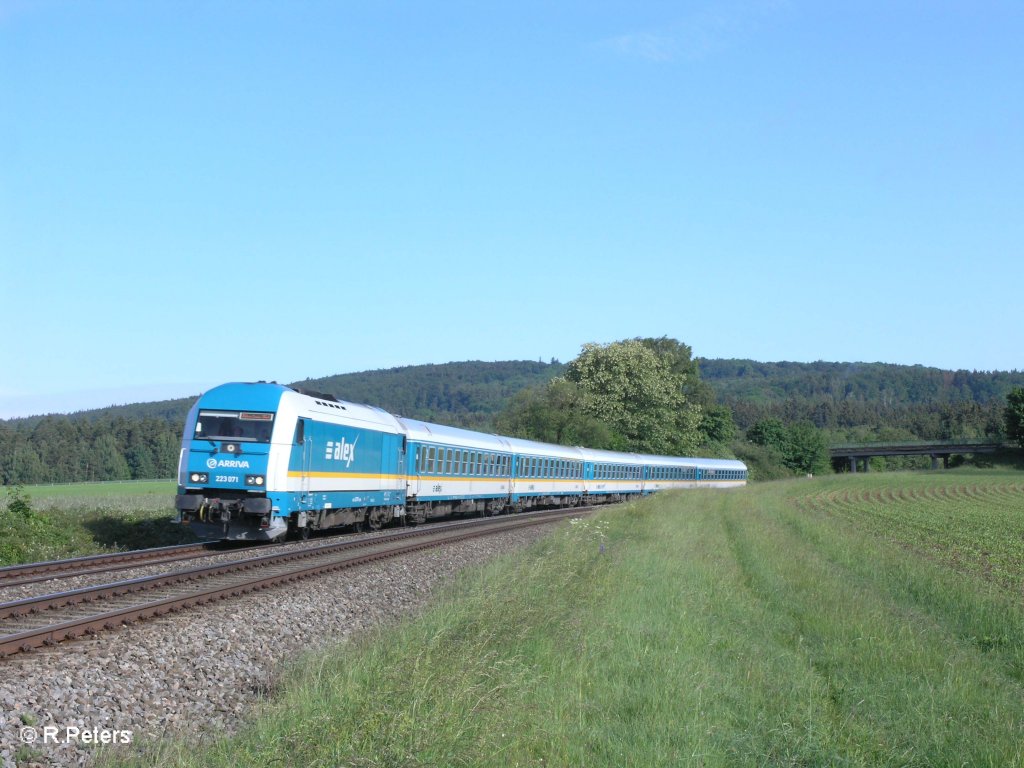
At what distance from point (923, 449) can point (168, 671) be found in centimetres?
13742

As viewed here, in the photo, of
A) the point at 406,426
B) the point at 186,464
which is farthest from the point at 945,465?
the point at 186,464

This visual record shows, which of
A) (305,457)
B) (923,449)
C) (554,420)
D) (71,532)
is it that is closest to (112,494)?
(554,420)

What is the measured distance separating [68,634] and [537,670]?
16.1ft

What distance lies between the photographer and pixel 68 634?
973 centimetres

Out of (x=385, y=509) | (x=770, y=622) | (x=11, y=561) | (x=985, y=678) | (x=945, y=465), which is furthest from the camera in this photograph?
(x=945, y=465)

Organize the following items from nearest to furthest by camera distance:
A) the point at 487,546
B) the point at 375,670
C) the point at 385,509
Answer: the point at 375,670 < the point at 487,546 < the point at 385,509

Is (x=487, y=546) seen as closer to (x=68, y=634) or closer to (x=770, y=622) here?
(x=770, y=622)

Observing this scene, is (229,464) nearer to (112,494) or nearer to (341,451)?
(341,451)

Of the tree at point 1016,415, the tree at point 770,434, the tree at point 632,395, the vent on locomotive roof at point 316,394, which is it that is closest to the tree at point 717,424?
the tree at point 632,395

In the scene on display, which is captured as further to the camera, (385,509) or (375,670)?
(385,509)

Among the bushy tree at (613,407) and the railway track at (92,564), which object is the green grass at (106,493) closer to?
the railway track at (92,564)

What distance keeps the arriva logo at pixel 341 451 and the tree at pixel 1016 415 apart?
110 meters

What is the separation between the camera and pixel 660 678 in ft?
27.6

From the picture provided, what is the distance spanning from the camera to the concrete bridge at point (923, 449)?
127625mm
